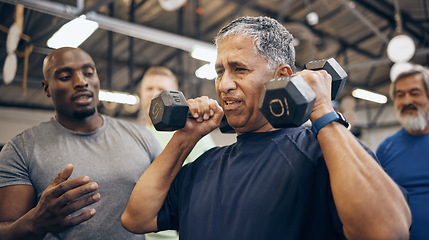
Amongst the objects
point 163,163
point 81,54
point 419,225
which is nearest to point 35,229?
point 163,163

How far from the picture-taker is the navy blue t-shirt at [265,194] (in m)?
1.00

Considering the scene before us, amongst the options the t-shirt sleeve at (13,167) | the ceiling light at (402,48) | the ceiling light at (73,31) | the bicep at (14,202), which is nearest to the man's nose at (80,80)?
the t-shirt sleeve at (13,167)

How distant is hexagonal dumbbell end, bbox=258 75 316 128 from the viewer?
3.00 feet

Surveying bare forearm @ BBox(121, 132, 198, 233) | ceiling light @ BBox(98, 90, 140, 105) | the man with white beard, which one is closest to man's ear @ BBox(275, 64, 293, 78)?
bare forearm @ BBox(121, 132, 198, 233)

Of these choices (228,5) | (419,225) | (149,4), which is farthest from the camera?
(228,5)

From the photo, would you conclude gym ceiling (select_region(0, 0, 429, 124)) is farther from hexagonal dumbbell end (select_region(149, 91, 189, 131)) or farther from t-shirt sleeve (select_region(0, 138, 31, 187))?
hexagonal dumbbell end (select_region(149, 91, 189, 131))

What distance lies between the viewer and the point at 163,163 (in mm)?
1379

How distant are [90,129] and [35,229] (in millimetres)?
565

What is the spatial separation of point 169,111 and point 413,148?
1.82 meters

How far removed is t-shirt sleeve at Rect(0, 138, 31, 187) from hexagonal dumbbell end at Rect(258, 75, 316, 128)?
1144 millimetres

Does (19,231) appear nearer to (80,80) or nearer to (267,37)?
(80,80)

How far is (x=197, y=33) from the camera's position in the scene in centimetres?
734

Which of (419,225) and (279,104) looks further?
(419,225)

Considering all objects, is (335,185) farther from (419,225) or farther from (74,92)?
(419,225)
